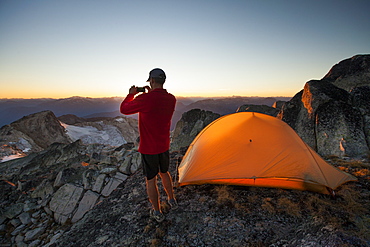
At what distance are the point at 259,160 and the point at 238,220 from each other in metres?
1.49

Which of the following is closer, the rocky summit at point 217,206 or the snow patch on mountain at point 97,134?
the rocky summit at point 217,206

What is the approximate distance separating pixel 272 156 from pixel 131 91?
143 inches

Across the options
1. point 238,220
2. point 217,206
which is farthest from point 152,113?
point 238,220

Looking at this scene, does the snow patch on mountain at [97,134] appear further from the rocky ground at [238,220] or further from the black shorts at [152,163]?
the black shorts at [152,163]

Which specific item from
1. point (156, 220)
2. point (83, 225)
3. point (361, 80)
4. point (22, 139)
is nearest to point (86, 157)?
point (83, 225)

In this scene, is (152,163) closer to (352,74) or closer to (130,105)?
(130,105)

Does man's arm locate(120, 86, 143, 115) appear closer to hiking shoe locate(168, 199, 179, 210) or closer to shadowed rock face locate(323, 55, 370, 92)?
hiking shoe locate(168, 199, 179, 210)

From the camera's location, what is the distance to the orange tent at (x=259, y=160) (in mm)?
4055

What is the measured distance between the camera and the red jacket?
3.09 metres

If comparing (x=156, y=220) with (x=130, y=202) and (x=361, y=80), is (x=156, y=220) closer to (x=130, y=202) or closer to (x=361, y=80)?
(x=130, y=202)

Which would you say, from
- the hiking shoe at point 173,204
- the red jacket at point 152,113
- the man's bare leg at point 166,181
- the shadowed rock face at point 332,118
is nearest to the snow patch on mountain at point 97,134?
the shadowed rock face at point 332,118

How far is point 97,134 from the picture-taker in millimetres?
49219

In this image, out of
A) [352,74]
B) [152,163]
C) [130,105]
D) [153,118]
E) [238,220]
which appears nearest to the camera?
[130,105]

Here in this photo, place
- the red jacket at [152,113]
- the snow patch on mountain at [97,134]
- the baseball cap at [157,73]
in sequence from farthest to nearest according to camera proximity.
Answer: the snow patch on mountain at [97,134], the baseball cap at [157,73], the red jacket at [152,113]
